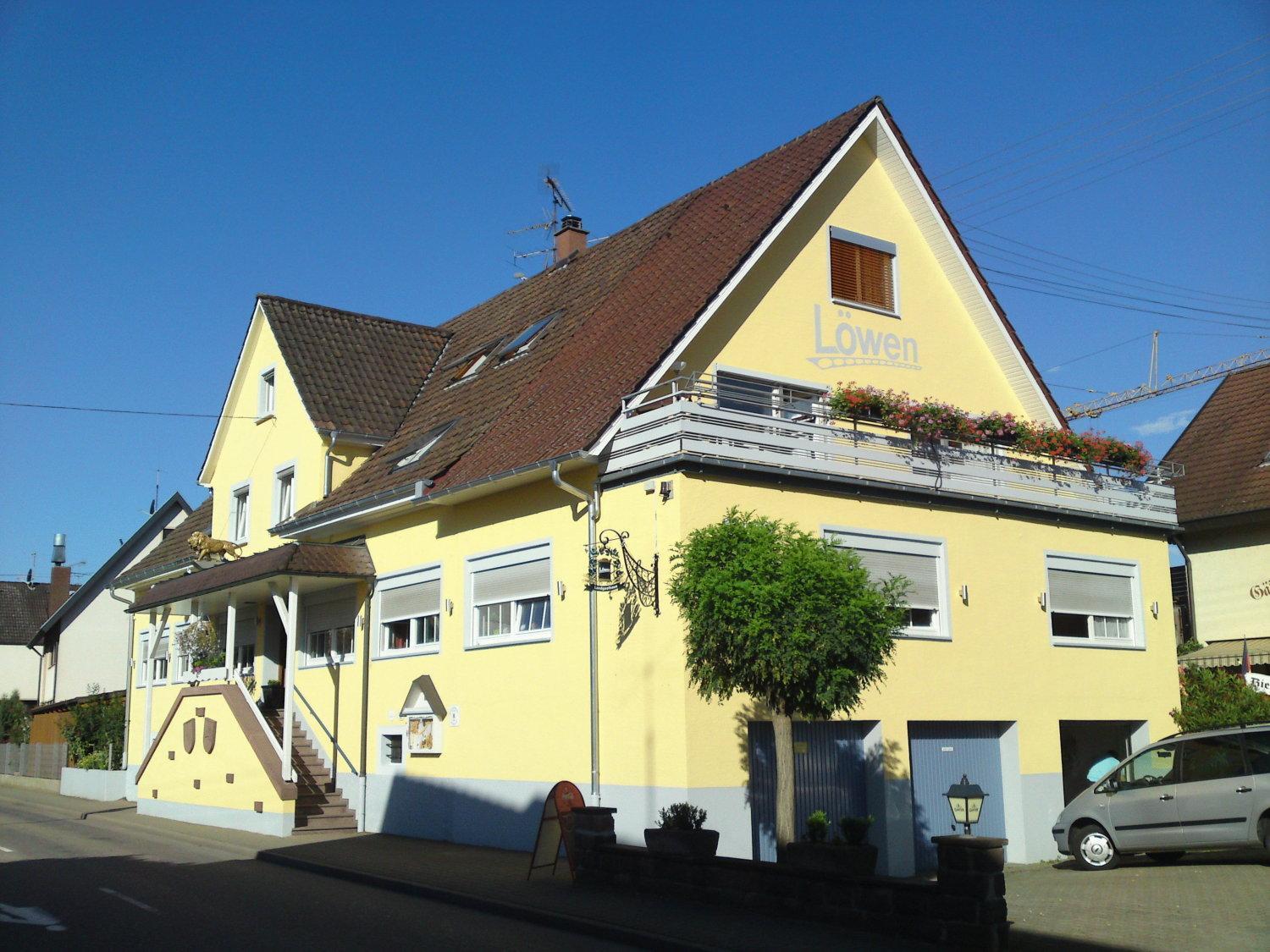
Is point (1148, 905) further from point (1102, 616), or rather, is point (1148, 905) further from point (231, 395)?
point (231, 395)

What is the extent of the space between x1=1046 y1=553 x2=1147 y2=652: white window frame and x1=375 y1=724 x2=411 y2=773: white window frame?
976 centimetres

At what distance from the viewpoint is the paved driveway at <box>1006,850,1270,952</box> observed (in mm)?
10273

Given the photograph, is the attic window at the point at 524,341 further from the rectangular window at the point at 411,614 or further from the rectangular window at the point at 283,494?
the rectangular window at the point at 283,494

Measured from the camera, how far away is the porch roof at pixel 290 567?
18641mm

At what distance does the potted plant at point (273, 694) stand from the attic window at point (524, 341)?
7771 millimetres

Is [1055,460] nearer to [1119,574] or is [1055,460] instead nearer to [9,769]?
[1119,574]

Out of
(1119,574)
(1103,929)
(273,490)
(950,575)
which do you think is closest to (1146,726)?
(1119,574)

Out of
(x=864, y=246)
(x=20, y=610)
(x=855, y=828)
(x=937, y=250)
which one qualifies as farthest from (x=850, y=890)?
(x=20, y=610)

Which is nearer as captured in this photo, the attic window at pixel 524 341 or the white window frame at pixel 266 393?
the attic window at pixel 524 341

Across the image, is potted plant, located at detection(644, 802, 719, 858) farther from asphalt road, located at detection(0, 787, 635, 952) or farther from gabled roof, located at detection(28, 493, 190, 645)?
gabled roof, located at detection(28, 493, 190, 645)

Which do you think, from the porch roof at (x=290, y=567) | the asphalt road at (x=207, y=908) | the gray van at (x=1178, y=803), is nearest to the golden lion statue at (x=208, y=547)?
the porch roof at (x=290, y=567)

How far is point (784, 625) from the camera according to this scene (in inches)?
453

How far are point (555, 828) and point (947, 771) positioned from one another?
6082 mm

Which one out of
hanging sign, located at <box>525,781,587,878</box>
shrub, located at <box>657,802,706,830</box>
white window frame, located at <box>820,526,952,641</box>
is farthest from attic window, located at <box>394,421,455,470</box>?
shrub, located at <box>657,802,706,830</box>
